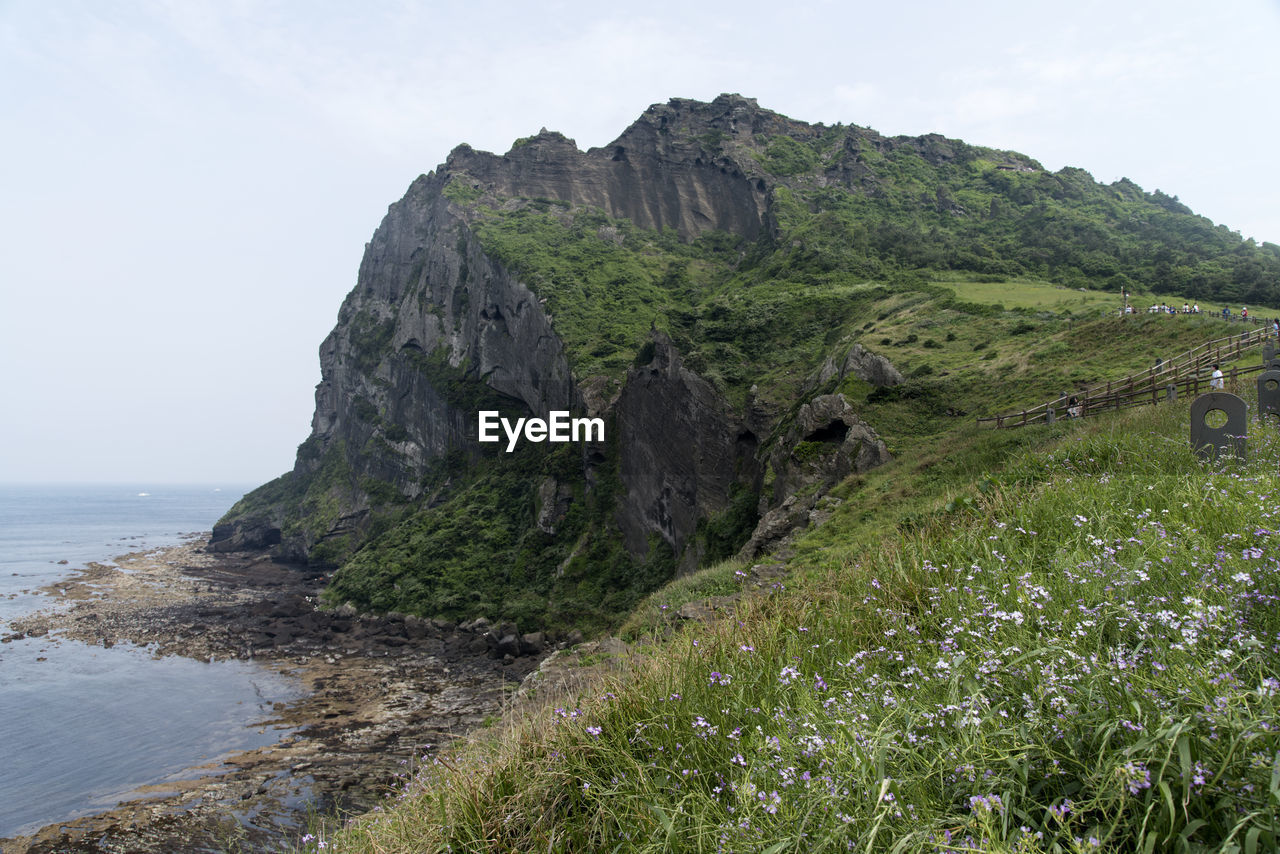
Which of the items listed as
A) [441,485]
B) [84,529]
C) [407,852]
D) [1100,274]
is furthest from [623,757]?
[84,529]

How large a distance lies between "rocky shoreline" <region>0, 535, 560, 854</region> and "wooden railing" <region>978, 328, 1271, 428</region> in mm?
17431

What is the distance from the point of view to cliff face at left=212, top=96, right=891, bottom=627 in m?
46.7

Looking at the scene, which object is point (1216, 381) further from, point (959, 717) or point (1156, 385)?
point (959, 717)

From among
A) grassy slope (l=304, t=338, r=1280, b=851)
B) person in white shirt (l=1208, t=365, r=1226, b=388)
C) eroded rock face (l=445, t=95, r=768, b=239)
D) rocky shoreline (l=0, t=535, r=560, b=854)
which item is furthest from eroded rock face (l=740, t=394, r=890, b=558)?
eroded rock face (l=445, t=95, r=768, b=239)

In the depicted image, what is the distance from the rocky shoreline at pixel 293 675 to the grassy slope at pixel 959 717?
152 centimetres

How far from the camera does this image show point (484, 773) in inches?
196

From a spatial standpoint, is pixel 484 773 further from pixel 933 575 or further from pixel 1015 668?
pixel 933 575

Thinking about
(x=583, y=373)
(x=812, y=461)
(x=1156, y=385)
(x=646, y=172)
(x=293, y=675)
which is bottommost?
(x=293, y=675)

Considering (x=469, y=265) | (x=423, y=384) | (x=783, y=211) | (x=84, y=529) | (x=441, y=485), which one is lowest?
(x=84, y=529)

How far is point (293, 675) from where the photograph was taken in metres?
42.4

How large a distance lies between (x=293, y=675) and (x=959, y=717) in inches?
1857

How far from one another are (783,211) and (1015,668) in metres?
92.1

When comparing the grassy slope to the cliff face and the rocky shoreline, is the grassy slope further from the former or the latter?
the cliff face

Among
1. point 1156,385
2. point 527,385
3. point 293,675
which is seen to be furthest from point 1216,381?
point 527,385
